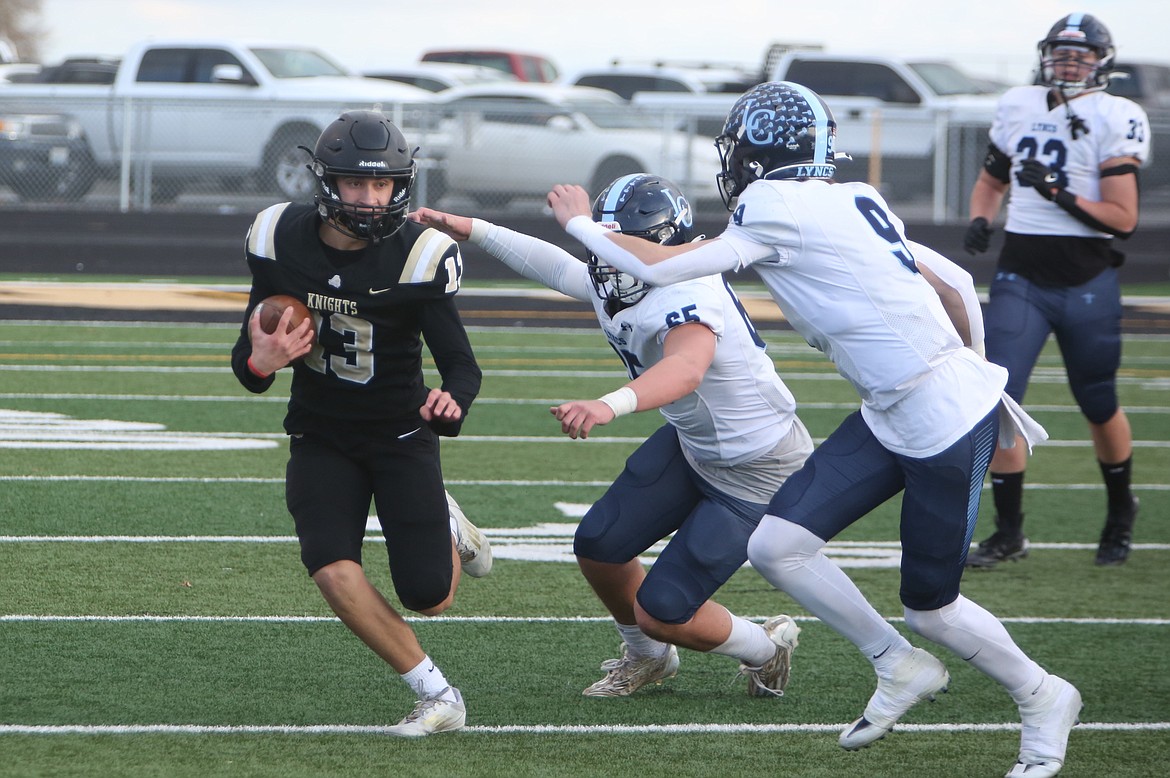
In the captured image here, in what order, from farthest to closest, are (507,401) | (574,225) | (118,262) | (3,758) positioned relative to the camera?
(118,262) → (507,401) → (574,225) → (3,758)

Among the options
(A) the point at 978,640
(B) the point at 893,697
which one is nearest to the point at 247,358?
(B) the point at 893,697

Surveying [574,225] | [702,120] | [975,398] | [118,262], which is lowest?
[118,262]

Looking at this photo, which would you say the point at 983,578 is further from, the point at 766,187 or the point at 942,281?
the point at 766,187

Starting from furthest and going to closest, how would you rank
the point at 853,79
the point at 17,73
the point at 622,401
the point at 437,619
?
the point at 17,73 → the point at 853,79 → the point at 437,619 → the point at 622,401

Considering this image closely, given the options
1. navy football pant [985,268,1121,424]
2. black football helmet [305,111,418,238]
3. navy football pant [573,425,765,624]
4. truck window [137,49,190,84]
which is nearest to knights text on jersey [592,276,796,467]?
navy football pant [573,425,765,624]

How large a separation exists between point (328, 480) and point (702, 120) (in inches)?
494

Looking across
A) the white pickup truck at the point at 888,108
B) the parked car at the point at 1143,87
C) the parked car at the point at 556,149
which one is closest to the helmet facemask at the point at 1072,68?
the white pickup truck at the point at 888,108

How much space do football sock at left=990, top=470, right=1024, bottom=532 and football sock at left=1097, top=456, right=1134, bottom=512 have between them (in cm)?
36

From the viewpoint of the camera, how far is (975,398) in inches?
144

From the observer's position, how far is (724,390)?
4.10 meters

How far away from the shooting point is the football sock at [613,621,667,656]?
4324mm

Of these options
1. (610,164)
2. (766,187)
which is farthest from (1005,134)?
(610,164)

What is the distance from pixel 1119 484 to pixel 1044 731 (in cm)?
265

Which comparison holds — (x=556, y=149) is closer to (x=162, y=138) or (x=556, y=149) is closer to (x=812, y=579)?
(x=162, y=138)
